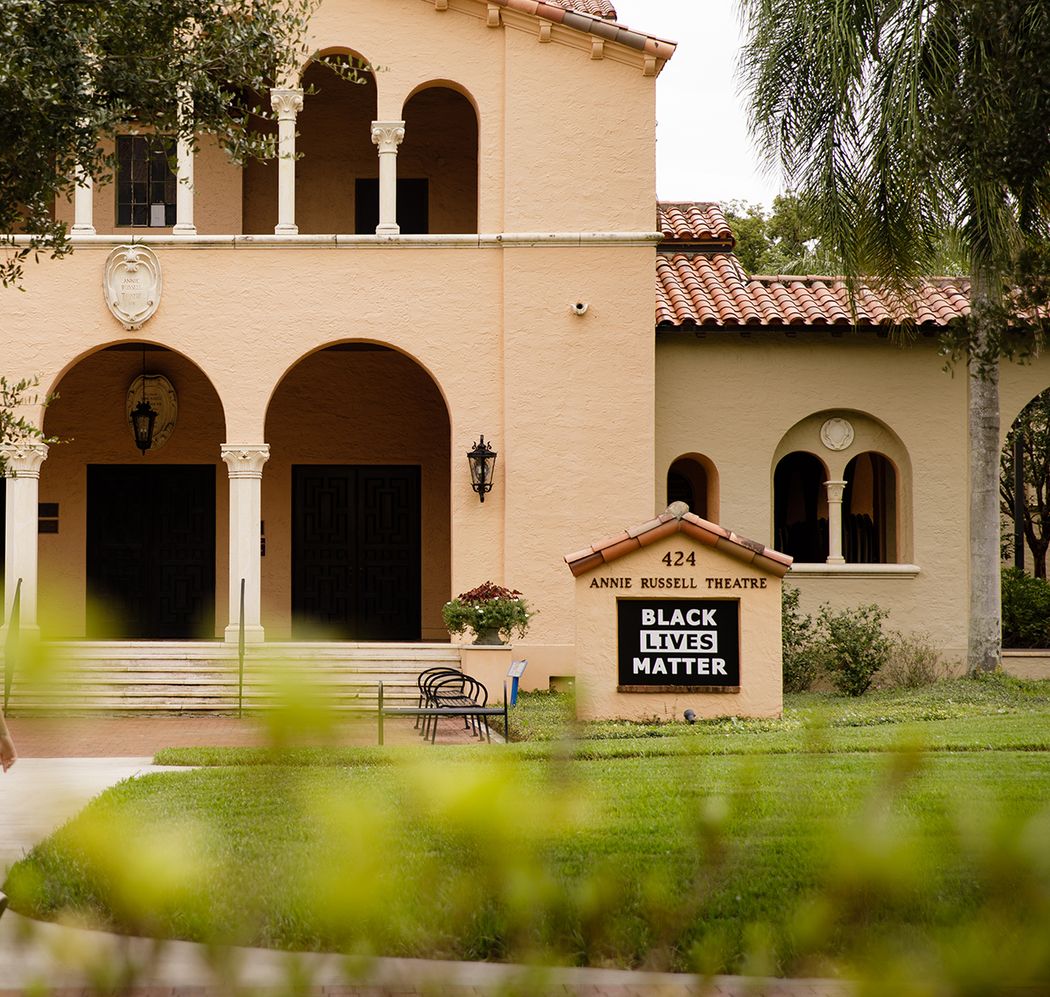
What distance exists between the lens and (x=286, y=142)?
1731 cm

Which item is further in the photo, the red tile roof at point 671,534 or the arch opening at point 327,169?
the arch opening at point 327,169

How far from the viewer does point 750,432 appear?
60.3 feet

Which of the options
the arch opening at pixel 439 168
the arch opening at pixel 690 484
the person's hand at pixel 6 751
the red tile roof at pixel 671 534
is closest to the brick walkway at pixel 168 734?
the red tile roof at pixel 671 534

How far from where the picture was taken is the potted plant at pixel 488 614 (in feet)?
51.3

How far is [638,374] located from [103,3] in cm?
1012

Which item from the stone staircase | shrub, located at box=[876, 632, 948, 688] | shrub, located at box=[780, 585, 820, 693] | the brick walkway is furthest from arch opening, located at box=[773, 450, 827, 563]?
the brick walkway

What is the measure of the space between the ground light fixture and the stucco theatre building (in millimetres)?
234

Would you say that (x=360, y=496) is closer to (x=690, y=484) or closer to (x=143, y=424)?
(x=143, y=424)

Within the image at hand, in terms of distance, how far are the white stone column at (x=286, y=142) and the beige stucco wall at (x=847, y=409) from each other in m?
5.38

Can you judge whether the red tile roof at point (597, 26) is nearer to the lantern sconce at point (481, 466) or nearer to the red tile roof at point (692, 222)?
the red tile roof at point (692, 222)

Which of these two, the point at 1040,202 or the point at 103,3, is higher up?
the point at 103,3

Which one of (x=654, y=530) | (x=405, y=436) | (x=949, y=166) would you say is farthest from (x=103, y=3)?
(x=405, y=436)

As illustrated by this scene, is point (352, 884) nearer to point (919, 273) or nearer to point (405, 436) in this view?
point (919, 273)

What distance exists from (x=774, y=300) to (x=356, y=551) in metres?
7.29
